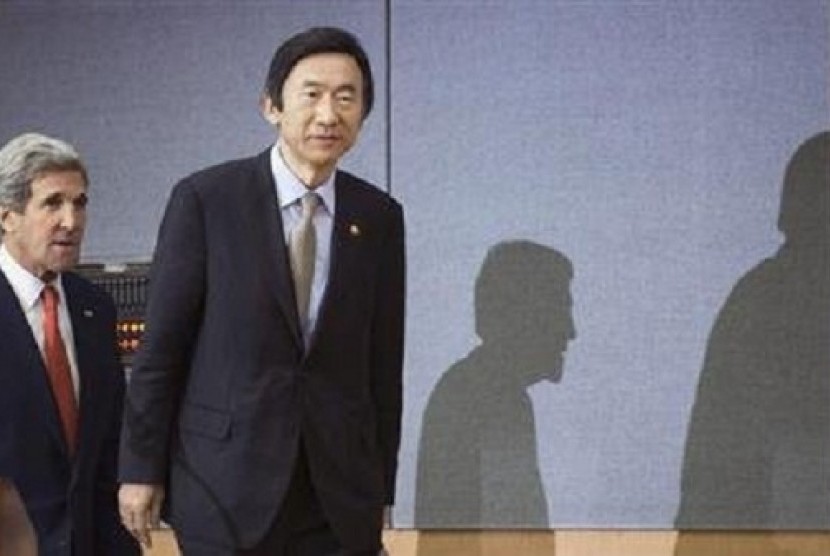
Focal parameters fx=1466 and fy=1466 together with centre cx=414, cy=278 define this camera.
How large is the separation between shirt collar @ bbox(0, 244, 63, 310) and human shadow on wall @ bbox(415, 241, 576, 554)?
3.96ft

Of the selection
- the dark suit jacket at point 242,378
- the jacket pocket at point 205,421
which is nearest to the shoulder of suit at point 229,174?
the dark suit jacket at point 242,378

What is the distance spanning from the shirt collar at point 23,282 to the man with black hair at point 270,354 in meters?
0.55

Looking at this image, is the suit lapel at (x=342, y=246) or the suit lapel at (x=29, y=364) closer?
the suit lapel at (x=342, y=246)

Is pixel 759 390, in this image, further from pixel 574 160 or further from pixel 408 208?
pixel 408 208

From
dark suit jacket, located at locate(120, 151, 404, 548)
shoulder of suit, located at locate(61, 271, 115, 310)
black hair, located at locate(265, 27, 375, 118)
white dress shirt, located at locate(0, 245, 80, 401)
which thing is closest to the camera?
dark suit jacket, located at locate(120, 151, 404, 548)

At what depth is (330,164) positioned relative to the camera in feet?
8.76

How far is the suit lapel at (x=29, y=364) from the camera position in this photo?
2.95m

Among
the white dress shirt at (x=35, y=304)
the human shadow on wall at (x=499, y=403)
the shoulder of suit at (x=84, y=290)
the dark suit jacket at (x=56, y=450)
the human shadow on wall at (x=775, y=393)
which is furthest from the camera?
the human shadow on wall at (x=499, y=403)

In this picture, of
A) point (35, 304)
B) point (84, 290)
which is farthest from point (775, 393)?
point (35, 304)

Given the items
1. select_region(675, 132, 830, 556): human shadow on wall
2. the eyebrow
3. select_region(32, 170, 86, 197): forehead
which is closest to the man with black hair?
the eyebrow

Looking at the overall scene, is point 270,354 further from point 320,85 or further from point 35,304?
point 35,304

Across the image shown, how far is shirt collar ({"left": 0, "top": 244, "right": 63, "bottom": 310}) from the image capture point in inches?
121

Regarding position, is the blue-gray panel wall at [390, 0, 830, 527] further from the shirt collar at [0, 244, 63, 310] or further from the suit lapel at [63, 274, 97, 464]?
the shirt collar at [0, 244, 63, 310]

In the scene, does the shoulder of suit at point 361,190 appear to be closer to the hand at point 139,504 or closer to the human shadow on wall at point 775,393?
the hand at point 139,504
